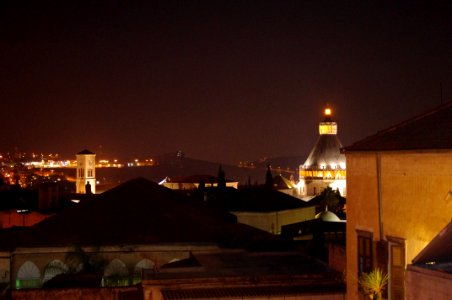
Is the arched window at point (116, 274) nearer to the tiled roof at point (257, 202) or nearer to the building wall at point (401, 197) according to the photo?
the building wall at point (401, 197)

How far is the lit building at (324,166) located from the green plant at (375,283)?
81.7 m

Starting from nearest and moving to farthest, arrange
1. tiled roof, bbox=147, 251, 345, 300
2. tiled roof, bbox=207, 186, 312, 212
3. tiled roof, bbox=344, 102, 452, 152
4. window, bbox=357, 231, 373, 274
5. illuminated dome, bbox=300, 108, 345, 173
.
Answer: tiled roof, bbox=344, 102, 452, 152
window, bbox=357, 231, 373, 274
tiled roof, bbox=147, 251, 345, 300
tiled roof, bbox=207, 186, 312, 212
illuminated dome, bbox=300, 108, 345, 173

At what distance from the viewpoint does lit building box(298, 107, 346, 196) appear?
323ft

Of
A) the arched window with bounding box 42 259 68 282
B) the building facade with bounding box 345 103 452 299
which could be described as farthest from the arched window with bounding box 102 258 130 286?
the building facade with bounding box 345 103 452 299

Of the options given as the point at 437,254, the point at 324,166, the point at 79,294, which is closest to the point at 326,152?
the point at 324,166

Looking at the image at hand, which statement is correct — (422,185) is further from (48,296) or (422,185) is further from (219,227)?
(219,227)

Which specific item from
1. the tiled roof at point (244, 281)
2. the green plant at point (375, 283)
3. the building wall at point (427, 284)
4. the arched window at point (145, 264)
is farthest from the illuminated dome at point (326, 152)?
the building wall at point (427, 284)

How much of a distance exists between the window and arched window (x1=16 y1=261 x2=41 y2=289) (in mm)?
13945

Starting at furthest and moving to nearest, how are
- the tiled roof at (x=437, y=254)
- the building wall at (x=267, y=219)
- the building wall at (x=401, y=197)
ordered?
the building wall at (x=267, y=219) < the building wall at (x=401, y=197) < the tiled roof at (x=437, y=254)

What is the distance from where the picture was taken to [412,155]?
13086 mm

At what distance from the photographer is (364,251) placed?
47.6ft

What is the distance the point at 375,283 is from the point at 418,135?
324cm

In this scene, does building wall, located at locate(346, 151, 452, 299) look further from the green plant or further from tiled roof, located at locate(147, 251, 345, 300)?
tiled roof, located at locate(147, 251, 345, 300)

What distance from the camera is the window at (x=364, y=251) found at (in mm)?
14289
